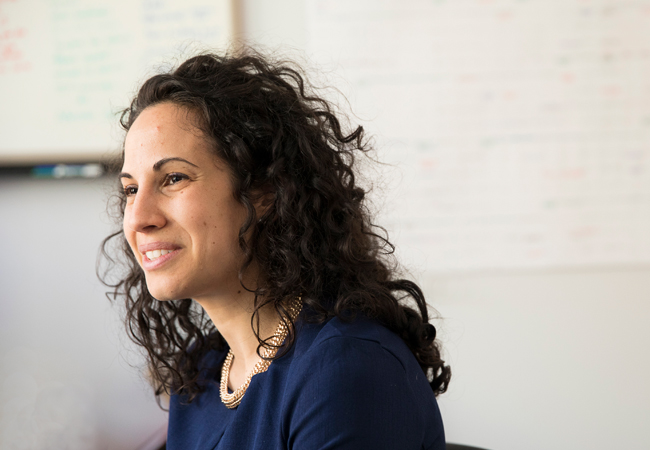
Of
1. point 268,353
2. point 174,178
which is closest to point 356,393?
point 268,353

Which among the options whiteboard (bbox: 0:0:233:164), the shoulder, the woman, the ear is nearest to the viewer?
the shoulder

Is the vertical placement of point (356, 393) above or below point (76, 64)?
below

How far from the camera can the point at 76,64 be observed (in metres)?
1.64

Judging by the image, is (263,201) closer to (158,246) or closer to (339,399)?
(158,246)

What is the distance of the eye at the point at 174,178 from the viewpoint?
0.92 m

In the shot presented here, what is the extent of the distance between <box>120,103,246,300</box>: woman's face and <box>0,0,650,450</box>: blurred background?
0.74 m

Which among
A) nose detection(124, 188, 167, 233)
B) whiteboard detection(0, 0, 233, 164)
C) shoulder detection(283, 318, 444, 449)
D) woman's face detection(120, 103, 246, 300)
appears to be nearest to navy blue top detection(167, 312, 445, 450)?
shoulder detection(283, 318, 444, 449)

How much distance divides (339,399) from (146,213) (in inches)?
17.4

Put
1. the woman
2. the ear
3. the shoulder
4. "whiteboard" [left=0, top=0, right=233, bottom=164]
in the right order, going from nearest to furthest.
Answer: the shoulder < the woman < the ear < "whiteboard" [left=0, top=0, right=233, bottom=164]

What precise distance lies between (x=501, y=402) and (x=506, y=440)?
0.38 ft

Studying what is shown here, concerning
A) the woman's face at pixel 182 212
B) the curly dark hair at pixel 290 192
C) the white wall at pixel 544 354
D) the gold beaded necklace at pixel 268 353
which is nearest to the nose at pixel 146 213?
the woman's face at pixel 182 212

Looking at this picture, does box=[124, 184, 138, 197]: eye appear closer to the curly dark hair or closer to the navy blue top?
the curly dark hair

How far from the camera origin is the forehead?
93 centimetres

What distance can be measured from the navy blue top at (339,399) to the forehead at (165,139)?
362mm
